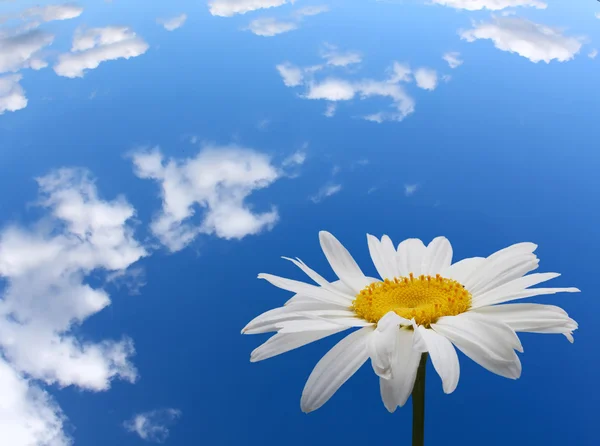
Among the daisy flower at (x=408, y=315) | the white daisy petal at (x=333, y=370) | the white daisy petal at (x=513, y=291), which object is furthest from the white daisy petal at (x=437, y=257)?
the white daisy petal at (x=333, y=370)

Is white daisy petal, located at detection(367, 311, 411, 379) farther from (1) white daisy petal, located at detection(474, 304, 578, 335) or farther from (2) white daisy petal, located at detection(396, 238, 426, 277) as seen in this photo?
(2) white daisy petal, located at detection(396, 238, 426, 277)

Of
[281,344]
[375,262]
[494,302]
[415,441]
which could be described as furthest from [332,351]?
[375,262]

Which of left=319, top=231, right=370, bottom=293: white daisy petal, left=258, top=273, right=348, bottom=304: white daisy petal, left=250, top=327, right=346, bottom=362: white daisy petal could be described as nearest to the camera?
left=250, top=327, right=346, bottom=362: white daisy petal

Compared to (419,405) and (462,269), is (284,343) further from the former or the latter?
(462,269)

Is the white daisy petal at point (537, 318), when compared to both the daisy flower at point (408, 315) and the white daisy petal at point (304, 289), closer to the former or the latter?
the daisy flower at point (408, 315)

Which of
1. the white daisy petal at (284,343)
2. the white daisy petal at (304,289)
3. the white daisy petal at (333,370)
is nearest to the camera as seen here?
the white daisy petal at (333,370)

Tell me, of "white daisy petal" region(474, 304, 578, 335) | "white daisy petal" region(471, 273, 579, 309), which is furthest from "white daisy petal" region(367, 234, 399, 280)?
"white daisy petal" region(474, 304, 578, 335)

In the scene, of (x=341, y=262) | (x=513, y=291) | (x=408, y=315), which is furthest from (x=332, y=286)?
(x=513, y=291)
